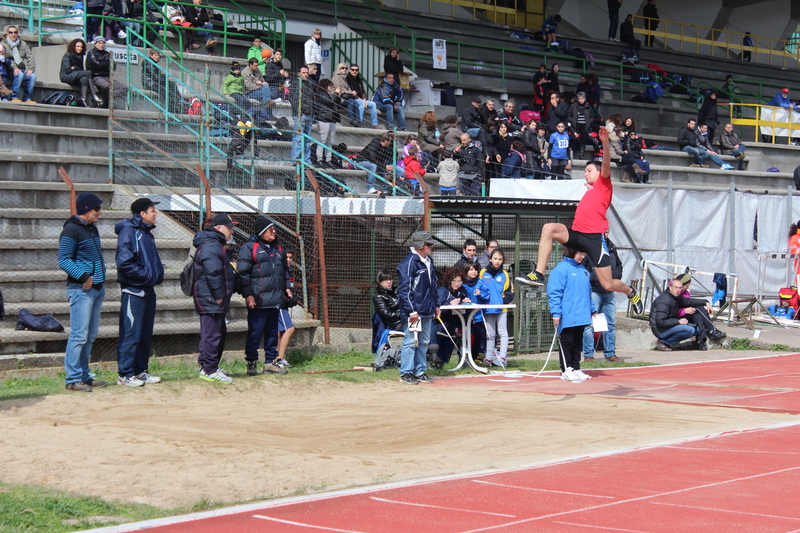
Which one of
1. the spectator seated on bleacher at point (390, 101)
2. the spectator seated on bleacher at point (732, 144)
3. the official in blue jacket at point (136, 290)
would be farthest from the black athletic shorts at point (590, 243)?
the spectator seated on bleacher at point (732, 144)

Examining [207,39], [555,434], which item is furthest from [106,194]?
[555,434]

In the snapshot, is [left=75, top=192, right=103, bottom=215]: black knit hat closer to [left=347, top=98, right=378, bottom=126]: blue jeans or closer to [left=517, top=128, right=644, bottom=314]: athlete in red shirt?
[left=517, top=128, right=644, bottom=314]: athlete in red shirt

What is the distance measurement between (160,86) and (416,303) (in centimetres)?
889

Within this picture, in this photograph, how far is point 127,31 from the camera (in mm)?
19453

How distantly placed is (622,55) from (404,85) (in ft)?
39.7

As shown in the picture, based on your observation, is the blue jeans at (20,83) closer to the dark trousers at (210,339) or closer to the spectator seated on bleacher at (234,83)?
the spectator seated on bleacher at (234,83)

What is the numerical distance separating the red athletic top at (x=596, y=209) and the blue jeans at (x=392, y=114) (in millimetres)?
13138

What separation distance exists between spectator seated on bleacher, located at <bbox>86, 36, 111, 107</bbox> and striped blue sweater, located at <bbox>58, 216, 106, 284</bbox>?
8405mm

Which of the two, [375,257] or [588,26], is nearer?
[375,257]

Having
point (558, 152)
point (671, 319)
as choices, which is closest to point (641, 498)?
point (671, 319)

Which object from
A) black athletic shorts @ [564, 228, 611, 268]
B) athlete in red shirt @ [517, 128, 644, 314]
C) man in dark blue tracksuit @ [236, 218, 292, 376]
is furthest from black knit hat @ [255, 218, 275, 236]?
black athletic shorts @ [564, 228, 611, 268]

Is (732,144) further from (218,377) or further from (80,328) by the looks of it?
(80,328)

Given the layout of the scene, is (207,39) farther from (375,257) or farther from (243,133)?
(375,257)

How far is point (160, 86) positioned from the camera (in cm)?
1897
